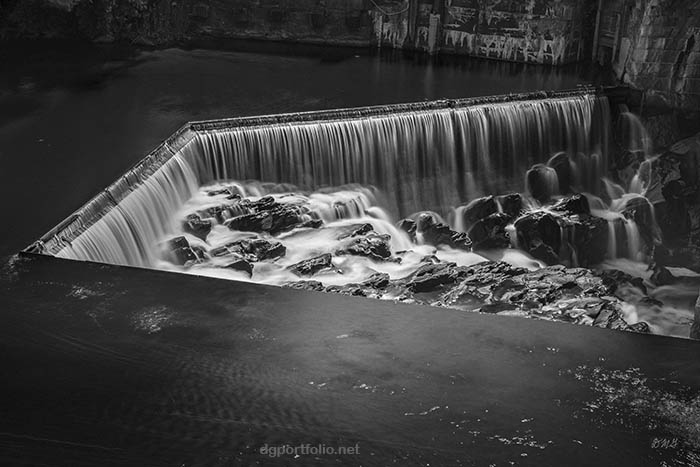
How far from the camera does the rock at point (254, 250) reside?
1577 centimetres

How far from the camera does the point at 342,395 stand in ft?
28.0

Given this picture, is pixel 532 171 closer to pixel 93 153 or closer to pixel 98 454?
pixel 93 153

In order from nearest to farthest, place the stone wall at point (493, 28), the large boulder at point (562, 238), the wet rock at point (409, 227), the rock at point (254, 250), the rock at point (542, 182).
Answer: the rock at point (254, 250) < the large boulder at point (562, 238) < the wet rock at point (409, 227) < the rock at point (542, 182) < the stone wall at point (493, 28)

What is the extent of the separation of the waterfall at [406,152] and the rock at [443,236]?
125 centimetres

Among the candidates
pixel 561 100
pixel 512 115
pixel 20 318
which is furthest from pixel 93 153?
pixel 561 100

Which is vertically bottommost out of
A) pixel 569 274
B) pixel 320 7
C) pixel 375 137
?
pixel 569 274

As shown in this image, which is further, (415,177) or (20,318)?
(415,177)

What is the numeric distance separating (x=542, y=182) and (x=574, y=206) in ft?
5.66

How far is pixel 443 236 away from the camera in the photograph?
18.1m

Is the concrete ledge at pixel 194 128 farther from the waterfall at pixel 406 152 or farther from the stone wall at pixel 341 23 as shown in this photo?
the stone wall at pixel 341 23

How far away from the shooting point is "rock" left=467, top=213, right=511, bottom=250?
18188mm

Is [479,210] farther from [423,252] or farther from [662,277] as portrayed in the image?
[662,277]

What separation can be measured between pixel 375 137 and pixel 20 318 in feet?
35.7

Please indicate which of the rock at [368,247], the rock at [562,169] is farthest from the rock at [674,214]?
the rock at [368,247]
